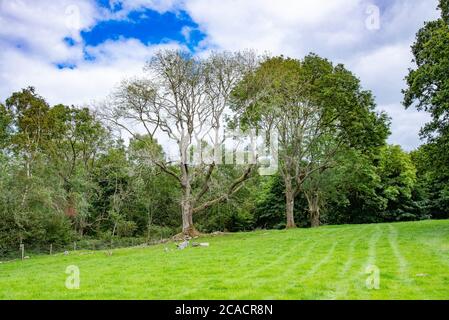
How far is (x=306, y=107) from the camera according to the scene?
3503 centimetres

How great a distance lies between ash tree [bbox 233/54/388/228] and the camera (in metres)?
33.3

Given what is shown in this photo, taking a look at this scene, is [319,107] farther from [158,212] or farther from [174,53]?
[158,212]

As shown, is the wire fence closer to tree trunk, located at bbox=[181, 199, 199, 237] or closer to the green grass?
tree trunk, located at bbox=[181, 199, 199, 237]

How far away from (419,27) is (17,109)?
40677 mm

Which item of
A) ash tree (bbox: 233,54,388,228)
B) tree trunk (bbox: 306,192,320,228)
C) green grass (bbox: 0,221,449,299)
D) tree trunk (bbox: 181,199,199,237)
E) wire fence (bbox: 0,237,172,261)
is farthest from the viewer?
tree trunk (bbox: 306,192,320,228)

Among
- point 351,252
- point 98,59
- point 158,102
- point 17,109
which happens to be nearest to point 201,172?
point 158,102

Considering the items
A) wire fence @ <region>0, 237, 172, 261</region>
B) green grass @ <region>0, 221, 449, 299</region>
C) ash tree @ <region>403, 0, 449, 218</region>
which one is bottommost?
wire fence @ <region>0, 237, 172, 261</region>

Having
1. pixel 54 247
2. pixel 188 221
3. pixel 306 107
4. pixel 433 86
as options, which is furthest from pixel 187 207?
pixel 433 86

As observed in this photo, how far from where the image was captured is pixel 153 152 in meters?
34.4

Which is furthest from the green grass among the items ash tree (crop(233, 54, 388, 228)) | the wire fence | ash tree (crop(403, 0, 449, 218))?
the wire fence

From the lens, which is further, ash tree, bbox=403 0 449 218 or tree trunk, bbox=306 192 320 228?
tree trunk, bbox=306 192 320 228

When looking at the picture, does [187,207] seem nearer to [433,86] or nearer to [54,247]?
[54,247]

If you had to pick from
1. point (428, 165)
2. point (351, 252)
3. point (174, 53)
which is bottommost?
point (351, 252)
